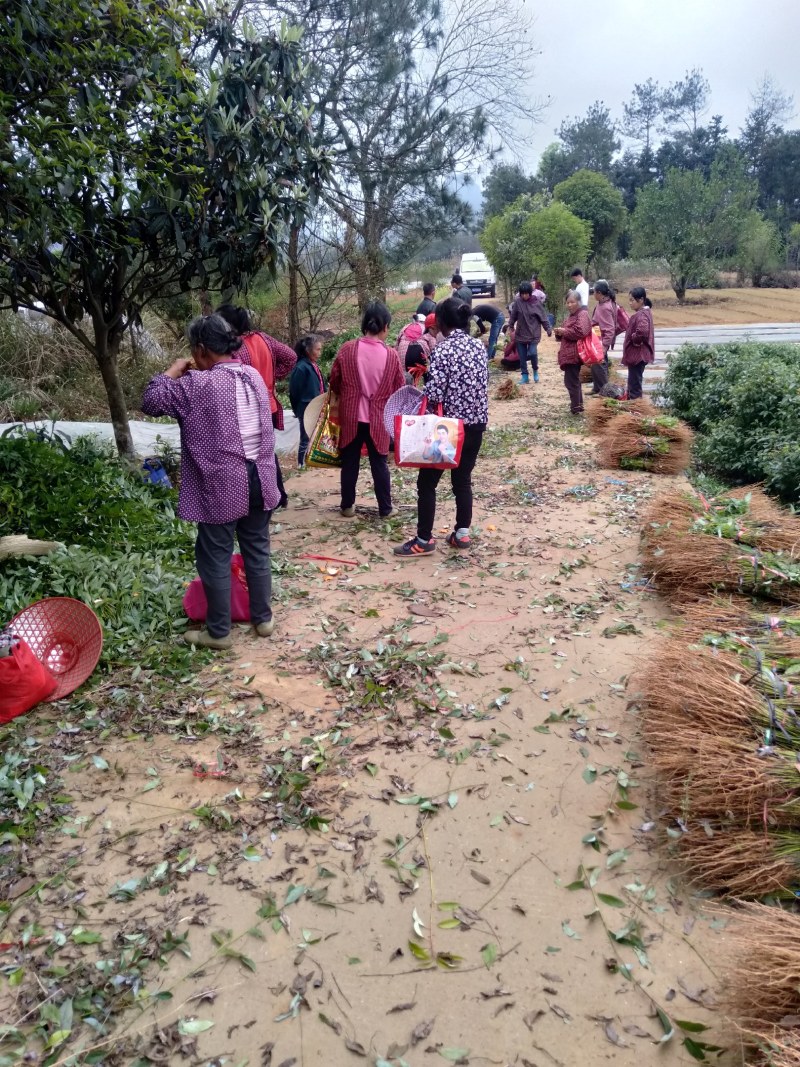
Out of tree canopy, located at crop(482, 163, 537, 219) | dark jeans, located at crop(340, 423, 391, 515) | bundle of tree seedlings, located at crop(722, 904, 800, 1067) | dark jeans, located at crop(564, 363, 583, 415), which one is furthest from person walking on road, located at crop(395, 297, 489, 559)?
tree canopy, located at crop(482, 163, 537, 219)

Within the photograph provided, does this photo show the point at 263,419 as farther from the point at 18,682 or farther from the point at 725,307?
the point at 725,307

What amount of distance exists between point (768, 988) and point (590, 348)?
828 centimetres

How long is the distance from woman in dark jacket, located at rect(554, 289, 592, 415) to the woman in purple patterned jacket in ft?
21.4

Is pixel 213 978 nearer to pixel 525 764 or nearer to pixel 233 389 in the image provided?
pixel 525 764

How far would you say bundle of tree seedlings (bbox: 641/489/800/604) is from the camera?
3.76 meters

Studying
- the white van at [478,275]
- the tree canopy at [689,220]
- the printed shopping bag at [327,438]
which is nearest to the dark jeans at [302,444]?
the printed shopping bag at [327,438]

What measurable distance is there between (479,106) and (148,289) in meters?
11.5

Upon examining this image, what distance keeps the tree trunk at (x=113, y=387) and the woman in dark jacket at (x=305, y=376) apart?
158 cm

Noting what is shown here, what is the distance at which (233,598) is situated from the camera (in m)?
3.95

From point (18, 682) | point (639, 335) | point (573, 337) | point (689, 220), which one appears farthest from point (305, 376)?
point (689, 220)

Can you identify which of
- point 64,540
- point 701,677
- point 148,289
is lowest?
point 701,677

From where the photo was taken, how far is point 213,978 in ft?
6.74

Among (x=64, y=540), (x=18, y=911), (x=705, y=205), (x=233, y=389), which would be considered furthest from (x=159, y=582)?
(x=705, y=205)

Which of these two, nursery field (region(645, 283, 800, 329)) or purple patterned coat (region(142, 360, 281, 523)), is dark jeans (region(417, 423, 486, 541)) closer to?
purple patterned coat (region(142, 360, 281, 523))
